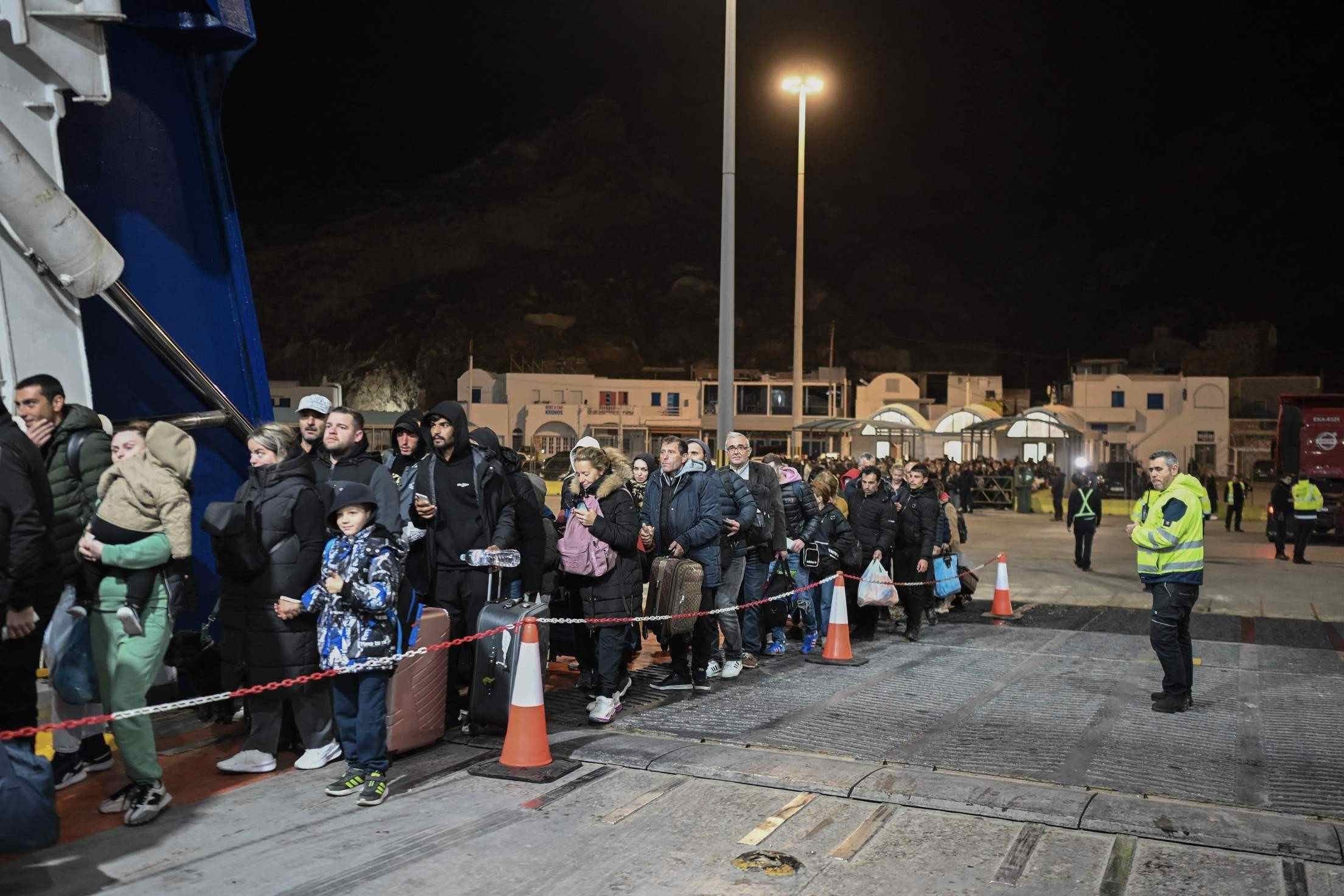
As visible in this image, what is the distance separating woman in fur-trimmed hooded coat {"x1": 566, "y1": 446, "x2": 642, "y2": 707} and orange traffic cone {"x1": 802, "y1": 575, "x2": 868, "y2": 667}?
266cm

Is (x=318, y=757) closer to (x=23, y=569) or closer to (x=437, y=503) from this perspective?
(x=437, y=503)

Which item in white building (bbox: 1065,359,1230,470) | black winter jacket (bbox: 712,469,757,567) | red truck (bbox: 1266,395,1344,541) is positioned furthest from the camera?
white building (bbox: 1065,359,1230,470)

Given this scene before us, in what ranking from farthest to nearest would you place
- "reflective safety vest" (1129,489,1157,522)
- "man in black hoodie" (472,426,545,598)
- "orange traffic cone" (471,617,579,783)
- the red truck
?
the red truck < "reflective safety vest" (1129,489,1157,522) < "man in black hoodie" (472,426,545,598) < "orange traffic cone" (471,617,579,783)

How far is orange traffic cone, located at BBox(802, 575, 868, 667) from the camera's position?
31.5 ft

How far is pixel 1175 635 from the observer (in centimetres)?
789

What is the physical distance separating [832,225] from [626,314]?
158 feet

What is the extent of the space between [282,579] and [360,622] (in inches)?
24.3

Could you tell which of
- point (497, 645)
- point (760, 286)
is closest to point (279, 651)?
point (497, 645)

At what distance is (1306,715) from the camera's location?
7727 millimetres

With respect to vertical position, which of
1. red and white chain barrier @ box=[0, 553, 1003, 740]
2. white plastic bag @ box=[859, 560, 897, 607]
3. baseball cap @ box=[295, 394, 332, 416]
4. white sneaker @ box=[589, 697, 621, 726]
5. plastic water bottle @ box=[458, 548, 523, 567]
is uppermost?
baseball cap @ box=[295, 394, 332, 416]

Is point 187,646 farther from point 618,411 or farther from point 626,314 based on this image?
point 626,314

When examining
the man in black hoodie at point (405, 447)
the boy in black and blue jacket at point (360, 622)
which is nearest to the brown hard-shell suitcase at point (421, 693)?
the boy in black and blue jacket at point (360, 622)

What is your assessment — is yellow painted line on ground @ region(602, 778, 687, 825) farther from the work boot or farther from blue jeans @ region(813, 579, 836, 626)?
blue jeans @ region(813, 579, 836, 626)

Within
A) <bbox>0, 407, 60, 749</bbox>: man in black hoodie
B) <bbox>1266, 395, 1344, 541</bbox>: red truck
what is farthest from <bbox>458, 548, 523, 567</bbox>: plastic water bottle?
<bbox>1266, 395, 1344, 541</bbox>: red truck
